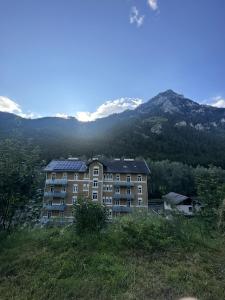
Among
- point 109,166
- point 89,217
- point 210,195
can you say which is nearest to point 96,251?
point 89,217

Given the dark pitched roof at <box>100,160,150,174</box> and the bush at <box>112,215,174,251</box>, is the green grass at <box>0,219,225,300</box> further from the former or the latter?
the dark pitched roof at <box>100,160,150,174</box>

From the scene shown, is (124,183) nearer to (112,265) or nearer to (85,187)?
(85,187)

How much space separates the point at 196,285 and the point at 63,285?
3792mm

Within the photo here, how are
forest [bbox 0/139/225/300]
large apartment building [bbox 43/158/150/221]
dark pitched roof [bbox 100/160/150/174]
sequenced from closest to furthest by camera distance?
forest [bbox 0/139/225/300]
large apartment building [bbox 43/158/150/221]
dark pitched roof [bbox 100/160/150/174]

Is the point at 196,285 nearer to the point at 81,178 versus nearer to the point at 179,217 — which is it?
the point at 179,217

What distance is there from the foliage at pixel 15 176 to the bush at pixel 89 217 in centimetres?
245

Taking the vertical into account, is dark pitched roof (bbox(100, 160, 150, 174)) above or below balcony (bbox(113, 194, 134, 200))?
above

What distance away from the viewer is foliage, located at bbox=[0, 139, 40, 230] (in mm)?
10062

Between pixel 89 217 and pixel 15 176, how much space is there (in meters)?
3.79

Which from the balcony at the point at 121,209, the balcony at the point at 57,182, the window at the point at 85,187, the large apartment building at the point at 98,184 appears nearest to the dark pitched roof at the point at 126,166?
the large apartment building at the point at 98,184

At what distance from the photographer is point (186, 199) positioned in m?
42.2

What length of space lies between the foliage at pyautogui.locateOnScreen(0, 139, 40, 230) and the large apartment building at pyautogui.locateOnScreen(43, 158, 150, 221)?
2771 centimetres

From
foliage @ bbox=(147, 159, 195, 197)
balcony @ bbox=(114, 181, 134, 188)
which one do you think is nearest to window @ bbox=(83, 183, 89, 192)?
balcony @ bbox=(114, 181, 134, 188)

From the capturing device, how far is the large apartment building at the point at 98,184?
125 ft
